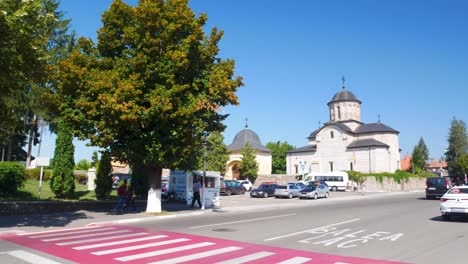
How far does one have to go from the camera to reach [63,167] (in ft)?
73.4

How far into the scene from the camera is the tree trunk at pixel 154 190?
19.8m

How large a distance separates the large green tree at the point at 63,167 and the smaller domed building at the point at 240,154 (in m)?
42.0

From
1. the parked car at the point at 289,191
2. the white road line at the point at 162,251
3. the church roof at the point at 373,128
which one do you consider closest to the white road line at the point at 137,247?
the white road line at the point at 162,251

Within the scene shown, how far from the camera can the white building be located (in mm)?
63562

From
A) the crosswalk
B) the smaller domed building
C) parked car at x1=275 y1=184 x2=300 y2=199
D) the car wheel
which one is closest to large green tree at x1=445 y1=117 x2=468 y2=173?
the smaller domed building

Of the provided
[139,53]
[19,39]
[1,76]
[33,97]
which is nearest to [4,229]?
[1,76]

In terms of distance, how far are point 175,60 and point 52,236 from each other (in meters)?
8.88

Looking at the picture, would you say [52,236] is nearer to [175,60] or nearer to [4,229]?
[4,229]

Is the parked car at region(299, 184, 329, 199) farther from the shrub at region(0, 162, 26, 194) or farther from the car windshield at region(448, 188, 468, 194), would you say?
the shrub at region(0, 162, 26, 194)

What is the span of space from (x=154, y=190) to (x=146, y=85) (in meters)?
5.61

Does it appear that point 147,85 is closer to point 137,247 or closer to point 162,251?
point 137,247

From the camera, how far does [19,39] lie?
13273mm

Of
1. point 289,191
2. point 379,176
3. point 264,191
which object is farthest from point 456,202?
point 379,176

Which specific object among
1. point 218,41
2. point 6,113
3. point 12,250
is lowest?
point 12,250
